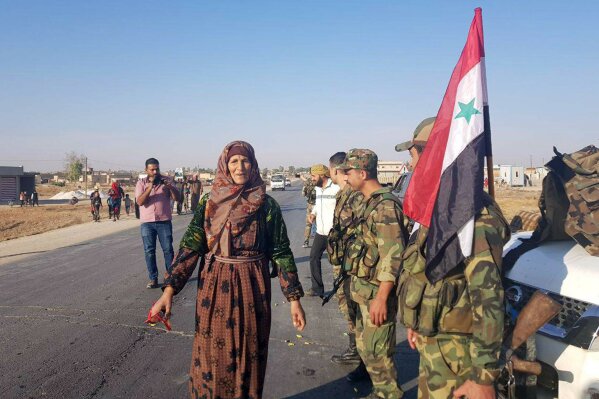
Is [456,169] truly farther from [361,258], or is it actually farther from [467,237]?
[361,258]

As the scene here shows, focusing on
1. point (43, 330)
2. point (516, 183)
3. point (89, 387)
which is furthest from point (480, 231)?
point (516, 183)

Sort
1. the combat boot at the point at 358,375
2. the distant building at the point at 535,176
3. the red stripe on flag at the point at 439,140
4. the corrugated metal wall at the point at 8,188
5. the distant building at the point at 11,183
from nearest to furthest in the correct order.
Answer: the red stripe on flag at the point at 439,140 → the combat boot at the point at 358,375 → the distant building at the point at 11,183 → the corrugated metal wall at the point at 8,188 → the distant building at the point at 535,176

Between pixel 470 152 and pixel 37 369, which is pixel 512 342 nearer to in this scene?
pixel 470 152

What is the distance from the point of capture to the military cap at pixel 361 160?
3.38m

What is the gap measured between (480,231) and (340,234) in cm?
184

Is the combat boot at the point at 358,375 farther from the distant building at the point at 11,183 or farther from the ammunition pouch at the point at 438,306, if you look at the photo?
the distant building at the point at 11,183

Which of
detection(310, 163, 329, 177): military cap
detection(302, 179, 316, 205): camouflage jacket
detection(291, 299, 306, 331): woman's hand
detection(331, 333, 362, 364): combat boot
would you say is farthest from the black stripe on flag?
detection(302, 179, 316, 205): camouflage jacket

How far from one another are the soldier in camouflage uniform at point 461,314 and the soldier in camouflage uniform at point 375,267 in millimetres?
385

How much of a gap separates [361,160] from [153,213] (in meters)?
4.55

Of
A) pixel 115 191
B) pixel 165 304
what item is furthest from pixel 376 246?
pixel 115 191

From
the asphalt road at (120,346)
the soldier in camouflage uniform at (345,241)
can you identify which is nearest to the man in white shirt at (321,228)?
the asphalt road at (120,346)

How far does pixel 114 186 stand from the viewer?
19859 millimetres

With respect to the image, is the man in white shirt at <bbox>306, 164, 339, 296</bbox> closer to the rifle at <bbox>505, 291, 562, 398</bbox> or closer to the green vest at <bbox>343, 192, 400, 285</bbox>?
the green vest at <bbox>343, 192, 400, 285</bbox>

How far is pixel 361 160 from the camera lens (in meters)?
3.39
